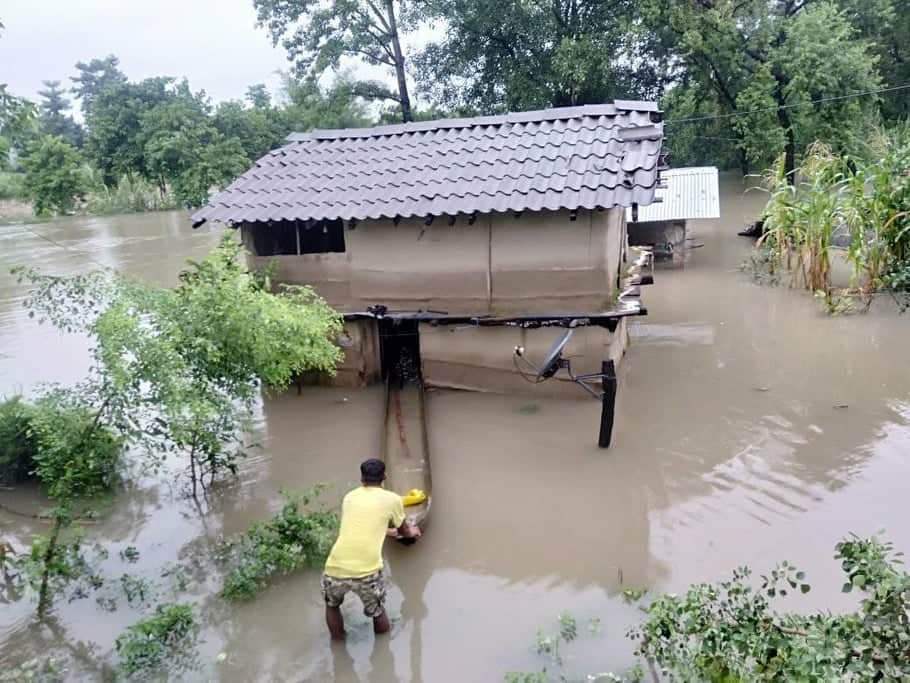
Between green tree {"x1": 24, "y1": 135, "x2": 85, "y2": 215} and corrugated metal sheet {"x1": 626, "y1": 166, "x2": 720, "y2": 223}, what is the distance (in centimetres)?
2785

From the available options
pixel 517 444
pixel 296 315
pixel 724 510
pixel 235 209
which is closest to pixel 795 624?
pixel 724 510

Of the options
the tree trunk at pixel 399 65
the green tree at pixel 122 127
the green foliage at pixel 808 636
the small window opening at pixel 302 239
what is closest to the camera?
the green foliage at pixel 808 636

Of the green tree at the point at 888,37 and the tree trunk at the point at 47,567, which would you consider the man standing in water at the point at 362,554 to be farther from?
the green tree at the point at 888,37

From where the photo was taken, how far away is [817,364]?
11.2 metres

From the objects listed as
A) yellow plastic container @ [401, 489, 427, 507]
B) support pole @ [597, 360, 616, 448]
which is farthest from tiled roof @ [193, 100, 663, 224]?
yellow plastic container @ [401, 489, 427, 507]

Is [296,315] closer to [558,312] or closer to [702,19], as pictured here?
[558,312]

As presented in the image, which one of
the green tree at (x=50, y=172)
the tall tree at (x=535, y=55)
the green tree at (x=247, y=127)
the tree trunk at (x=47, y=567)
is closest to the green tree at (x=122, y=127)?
the green tree at (x=50, y=172)

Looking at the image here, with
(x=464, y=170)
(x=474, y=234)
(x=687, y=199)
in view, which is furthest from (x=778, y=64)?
(x=474, y=234)

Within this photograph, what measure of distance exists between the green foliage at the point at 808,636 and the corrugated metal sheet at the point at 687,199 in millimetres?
14224

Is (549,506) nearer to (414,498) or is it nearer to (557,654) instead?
(414,498)

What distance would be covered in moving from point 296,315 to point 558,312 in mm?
3721

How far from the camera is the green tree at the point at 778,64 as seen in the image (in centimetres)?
2352

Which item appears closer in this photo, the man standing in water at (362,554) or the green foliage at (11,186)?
the man standing in water at (362,554)

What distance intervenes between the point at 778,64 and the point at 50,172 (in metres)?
31.6
